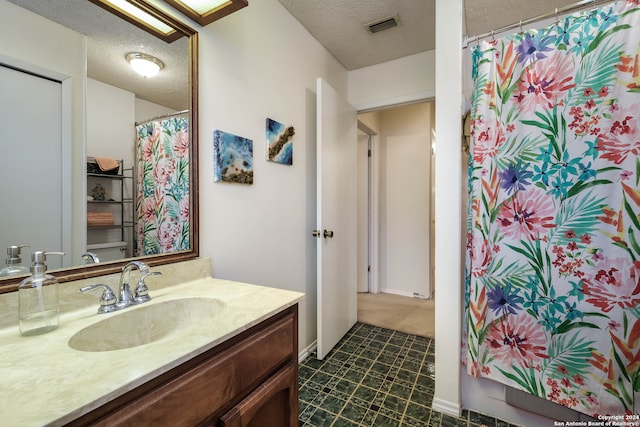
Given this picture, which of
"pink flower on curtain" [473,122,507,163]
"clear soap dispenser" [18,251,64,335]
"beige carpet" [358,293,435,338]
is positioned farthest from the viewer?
"beige carpet" [358,293,435,338]

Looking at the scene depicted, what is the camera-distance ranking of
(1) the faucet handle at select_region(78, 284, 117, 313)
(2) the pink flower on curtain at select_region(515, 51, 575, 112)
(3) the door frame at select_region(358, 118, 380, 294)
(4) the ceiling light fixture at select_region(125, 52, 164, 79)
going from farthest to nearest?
(3) the door frame at select_region(358, 118, 380, 294), (2) the pink flower on curtain at select_region(515, 51, 575, 112), (4) the ceiling light fixture at select_region(125, 52, 164, 79), (1) the faucet handle at select_region(78, 284, 117, 313)

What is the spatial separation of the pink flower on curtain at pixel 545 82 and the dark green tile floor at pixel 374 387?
5.32ft

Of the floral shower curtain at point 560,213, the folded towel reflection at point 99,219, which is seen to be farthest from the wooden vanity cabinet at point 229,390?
the floral shower curtain at point 560,213

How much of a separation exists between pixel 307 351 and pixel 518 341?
1.36m

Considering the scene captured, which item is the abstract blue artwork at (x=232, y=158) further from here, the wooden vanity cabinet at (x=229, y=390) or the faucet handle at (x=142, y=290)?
the wooden vanity cabinet at (x=229, y=390)

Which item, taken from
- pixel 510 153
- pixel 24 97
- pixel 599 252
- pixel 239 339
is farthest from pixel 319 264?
pixel 24 97

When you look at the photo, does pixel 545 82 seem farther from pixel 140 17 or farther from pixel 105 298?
pixel 105 298

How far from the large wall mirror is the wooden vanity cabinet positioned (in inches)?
22.4

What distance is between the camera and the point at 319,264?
6.42 feet

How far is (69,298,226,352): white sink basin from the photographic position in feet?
2.62

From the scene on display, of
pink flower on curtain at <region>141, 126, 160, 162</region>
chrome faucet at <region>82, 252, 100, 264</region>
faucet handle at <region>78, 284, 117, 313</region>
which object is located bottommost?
faucet handle at <region>78, 284, 117, 313</region>

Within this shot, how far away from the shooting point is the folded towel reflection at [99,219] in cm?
97

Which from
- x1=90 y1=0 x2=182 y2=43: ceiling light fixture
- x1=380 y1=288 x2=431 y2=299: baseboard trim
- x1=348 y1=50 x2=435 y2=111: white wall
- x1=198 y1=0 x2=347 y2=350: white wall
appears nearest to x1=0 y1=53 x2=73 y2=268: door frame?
x1=90 y1=0 x2=182 y2=43: ceiling light fixture

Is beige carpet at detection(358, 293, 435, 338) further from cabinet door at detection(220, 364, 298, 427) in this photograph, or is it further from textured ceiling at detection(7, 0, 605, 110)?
textured ceiling at detection(7, 0, 605, 110)
